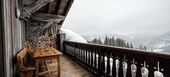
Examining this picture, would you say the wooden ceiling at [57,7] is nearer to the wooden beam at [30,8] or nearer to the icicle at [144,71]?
the wooden beam at [30,8]

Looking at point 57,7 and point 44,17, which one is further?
point 44,17

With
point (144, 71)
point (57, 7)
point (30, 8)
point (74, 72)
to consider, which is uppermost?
point (57, 7)

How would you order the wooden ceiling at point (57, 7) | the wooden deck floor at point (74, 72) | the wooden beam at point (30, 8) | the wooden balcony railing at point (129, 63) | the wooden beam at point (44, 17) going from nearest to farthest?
1. the wooden balcony railing at point (129, 63)
2. the wooden beam at point (30, 8)
3. the wooden deck floor at point (74, 72)
4. the wooden ceiling at point (57, 7)
5. the wooden beam at point (44, 17)

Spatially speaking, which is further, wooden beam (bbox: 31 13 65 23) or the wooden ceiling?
wooden beam (bbox: 31 13 65 23)

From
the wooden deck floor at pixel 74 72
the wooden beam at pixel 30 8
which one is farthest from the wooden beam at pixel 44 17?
the wooden deck floor at pixel 74 72

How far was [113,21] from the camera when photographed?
72.6m

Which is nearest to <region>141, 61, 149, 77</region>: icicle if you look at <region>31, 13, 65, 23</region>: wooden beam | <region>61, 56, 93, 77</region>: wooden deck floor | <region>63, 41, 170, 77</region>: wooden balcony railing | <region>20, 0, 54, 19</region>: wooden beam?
<region>63, 41, 170, 77</region>: wooden balcony railing

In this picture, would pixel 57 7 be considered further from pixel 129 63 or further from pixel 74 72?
pixel 129 63

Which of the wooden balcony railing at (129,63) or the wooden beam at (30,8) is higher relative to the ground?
the wooden beam at (30,8)

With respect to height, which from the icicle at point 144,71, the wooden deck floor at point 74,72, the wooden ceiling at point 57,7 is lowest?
the wooden deck floor at point 74,72

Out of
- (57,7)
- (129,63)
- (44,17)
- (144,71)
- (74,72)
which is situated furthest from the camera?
(44,17)

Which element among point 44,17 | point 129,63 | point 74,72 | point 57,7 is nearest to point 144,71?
point 129,63

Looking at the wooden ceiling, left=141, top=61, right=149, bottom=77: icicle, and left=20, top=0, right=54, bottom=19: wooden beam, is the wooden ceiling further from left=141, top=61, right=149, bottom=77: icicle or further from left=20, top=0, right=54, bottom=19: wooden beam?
left=141, top=61, right=149, bottom=77: icicle

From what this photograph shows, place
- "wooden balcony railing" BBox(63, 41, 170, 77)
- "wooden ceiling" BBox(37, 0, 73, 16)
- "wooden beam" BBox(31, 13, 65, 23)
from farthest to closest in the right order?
"wooden beam" BBox(31, 13, 65, 23) → "wooden ceiling" BBox(37, 0, 73, 16) → "wooden balcony railing" BBox(63, 41, 170, 77)
